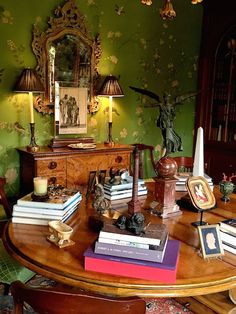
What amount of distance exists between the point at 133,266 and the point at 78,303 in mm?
263

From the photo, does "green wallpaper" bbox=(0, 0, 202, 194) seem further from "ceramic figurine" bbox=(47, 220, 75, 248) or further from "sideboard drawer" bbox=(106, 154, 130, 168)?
"ceramic figurine" bbox=(47, 220, 75, 248)

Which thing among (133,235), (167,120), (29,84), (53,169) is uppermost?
(29,84)

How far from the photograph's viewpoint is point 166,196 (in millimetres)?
1644

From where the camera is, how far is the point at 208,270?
1139mm

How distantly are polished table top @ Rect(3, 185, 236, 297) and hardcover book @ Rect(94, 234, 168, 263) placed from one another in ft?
0.24

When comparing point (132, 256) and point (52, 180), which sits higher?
point (132, 256)

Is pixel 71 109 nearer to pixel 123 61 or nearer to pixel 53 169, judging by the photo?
pixel 53 169

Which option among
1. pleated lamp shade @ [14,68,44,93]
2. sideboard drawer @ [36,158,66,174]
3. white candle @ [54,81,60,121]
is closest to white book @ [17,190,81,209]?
sideboard drawer @ [36,158,66,174]

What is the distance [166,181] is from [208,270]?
57 cm

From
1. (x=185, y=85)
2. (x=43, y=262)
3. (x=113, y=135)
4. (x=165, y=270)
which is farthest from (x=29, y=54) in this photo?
(x=165, y=270)

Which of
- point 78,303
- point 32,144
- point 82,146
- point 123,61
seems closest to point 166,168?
point 78,303

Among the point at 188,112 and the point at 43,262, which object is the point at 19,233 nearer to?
the point at 43,262

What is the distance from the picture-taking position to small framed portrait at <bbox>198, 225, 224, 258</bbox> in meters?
1.23

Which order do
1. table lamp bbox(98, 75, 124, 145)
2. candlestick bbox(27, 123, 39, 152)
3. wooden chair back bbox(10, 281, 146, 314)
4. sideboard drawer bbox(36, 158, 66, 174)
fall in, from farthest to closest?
1. table lamp bbox(98, 75, 124, 145)
2. candlestick bbox(27, 123, 39, 152)
3. sideboard drawer bbox(36, 158, 66, 174)
4. wooden chair back bbox(10, 281, 146, 314)
